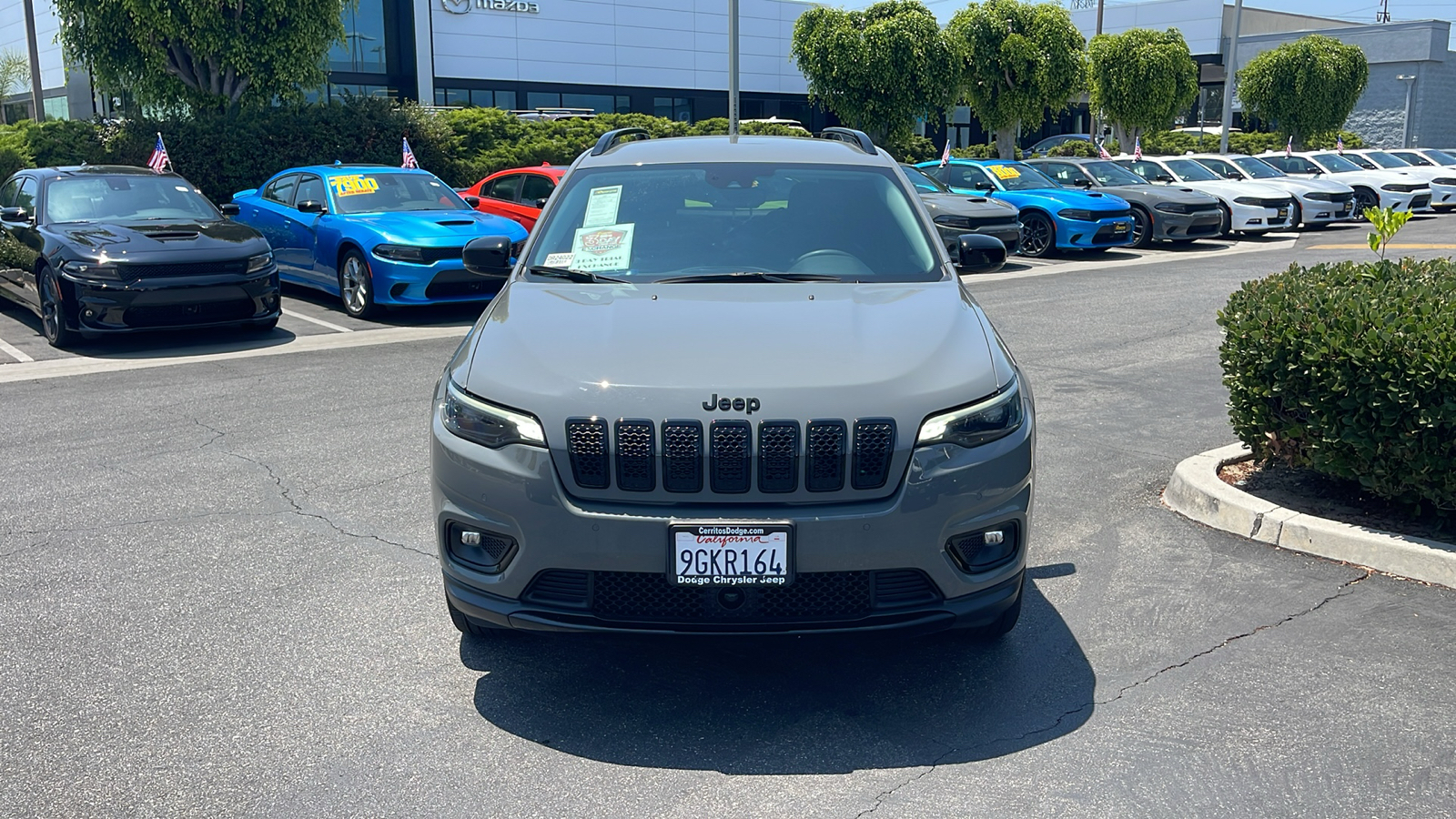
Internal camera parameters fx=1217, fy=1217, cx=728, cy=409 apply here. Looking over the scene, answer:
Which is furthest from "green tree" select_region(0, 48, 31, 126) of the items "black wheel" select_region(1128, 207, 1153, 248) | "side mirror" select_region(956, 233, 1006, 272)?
"side mirror" select_region(956, 233, 1006, 272)

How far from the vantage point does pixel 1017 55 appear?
29891 millimetres

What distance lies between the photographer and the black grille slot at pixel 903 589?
349 cm

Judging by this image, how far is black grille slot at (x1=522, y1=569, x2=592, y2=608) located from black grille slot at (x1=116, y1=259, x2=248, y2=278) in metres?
8.08

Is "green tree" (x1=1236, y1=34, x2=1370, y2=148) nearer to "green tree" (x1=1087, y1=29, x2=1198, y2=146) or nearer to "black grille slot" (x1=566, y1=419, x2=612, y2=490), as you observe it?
"green tree" (x1=1087, y1=29, x2=1198, y2=146)

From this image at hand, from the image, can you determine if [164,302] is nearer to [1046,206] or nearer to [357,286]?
[357,286]

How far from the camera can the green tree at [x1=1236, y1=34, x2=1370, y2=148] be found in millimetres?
36844

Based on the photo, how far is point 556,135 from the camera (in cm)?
2544

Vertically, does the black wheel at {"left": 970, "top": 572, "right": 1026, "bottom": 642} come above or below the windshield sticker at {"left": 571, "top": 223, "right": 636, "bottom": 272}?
below

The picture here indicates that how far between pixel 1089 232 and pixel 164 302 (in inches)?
537

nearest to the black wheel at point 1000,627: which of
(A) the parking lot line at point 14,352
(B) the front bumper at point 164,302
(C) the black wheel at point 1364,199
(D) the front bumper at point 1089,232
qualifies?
(B) the front bumper at point 164,302

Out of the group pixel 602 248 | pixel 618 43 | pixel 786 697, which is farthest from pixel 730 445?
pixel 618 43

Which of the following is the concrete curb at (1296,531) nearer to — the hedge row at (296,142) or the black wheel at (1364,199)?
the hedge row at (296,142)

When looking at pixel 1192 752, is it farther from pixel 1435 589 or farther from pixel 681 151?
pixel 681 151

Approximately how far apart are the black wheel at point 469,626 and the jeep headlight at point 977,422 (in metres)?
1.49
